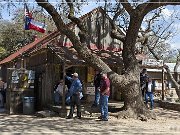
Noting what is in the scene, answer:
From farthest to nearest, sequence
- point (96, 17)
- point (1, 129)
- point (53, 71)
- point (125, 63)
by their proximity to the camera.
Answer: point (96, 17)
point (53, 71)
point (125, 63)
point (1, 129)

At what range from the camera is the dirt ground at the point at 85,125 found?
13.1m

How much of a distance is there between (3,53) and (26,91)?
101ft

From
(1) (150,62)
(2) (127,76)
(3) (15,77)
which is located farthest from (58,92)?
(1) (150,62)

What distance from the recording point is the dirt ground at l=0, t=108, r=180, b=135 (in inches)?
514

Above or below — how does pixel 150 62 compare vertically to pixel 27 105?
above

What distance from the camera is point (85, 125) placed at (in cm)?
1443

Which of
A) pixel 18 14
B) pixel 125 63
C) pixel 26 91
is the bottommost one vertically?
pixel 26 91

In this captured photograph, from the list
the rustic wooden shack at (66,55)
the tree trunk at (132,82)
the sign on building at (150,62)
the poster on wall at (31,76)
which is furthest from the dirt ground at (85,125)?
the sign on building at (150,62)

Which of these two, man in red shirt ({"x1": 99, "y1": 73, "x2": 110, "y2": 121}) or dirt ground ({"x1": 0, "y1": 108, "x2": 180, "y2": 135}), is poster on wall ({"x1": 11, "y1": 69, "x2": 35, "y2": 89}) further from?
man in red shirt ({"x1": 99, "y1": 73, "x2": 110, "y2": 121})

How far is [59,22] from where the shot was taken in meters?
16.8

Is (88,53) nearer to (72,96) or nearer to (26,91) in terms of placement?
(72,96)

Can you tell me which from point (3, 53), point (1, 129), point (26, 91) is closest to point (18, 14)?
point (3, 53)

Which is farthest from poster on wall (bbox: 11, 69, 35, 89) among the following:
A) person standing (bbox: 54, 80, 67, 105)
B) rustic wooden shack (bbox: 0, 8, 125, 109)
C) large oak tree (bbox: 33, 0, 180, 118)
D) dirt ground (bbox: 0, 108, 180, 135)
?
large oak tree (bbox: 33, 0, 180, 118)

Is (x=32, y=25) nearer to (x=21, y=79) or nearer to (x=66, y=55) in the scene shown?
(x=21, y=79)
